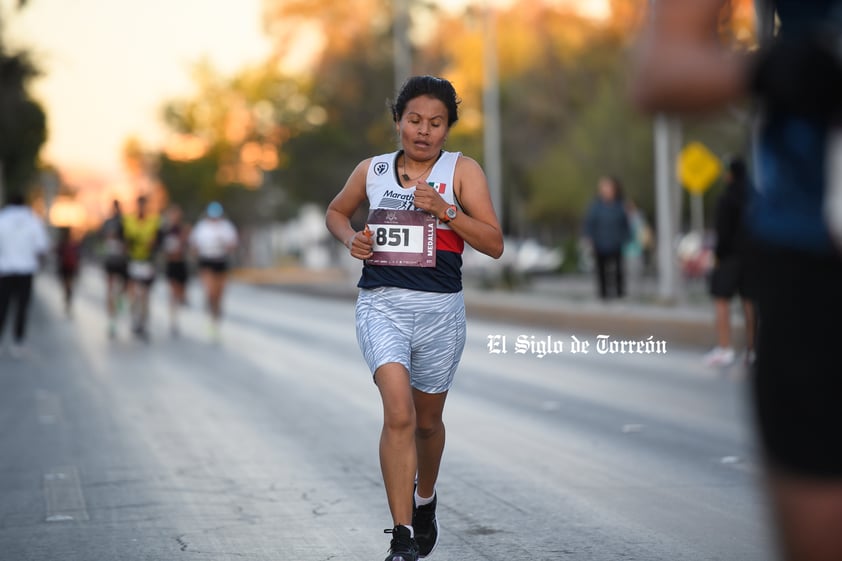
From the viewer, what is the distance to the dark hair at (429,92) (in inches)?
215

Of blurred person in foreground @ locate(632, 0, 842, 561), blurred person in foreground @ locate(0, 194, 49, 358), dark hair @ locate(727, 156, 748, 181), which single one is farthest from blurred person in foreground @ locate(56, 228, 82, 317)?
blurred person in foreground @ locate(632, 0, 842, 561)

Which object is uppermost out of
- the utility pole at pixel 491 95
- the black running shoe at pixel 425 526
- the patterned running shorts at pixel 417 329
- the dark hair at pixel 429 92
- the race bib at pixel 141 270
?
the utility pole at pixel 491 95

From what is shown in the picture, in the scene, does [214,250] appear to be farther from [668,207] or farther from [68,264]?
[68,264]


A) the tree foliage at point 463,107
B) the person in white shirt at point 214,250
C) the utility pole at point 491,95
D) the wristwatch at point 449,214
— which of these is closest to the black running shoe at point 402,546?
the wristwatch at point 449,214

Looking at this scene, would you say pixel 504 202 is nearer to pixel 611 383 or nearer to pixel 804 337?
pixel 611 383

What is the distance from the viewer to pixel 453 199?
5438 mm

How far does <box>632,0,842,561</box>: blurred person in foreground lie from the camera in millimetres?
2346

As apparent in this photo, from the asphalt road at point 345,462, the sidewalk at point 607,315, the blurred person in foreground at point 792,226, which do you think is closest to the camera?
the blurred person in foreground at point 792,226

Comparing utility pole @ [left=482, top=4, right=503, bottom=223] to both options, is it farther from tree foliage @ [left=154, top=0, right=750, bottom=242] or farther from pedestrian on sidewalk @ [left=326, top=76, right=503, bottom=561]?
pedestrian on sidewalk @ [left=326, top=76, right=503, bottom=561]

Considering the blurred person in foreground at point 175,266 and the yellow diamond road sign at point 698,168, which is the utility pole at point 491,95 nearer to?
the yellow diamond road sign at point 698,168

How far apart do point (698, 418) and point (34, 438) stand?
4.57 m

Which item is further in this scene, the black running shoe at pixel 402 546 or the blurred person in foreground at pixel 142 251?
the blurred person in foreground at pixel 142 251

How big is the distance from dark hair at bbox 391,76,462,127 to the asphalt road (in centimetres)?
175

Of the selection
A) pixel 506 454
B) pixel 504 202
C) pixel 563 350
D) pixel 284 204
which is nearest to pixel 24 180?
pixel 284 204
